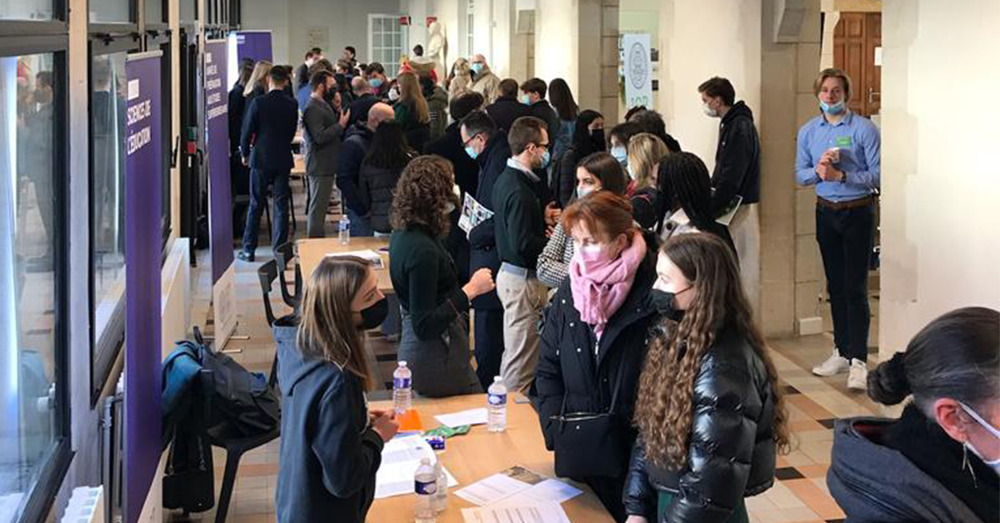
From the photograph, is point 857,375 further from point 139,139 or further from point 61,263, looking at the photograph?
point 61,263

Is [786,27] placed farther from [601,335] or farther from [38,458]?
[38,458]

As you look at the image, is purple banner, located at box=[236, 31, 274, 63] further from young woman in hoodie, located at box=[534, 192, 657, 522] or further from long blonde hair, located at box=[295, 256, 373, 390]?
long blonde hair, located at box=[295, 256, 373, 390]

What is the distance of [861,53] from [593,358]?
12.5m

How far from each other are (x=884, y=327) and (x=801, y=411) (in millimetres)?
813

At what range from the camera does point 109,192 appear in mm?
6293

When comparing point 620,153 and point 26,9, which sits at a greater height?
point 26,9

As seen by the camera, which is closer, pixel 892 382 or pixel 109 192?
pixel 892 382

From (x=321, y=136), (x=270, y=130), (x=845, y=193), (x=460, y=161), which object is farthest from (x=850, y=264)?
(x=270, y=130)

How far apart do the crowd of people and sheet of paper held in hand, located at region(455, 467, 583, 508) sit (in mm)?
73

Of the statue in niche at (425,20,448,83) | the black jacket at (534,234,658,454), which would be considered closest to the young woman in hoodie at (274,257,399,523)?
the black jacket at (534,234,658,454)

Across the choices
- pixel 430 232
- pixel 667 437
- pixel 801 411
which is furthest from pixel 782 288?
pixel 667 437

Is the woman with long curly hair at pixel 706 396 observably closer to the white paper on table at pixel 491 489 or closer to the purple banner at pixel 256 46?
the white paper on table at pixel 491 489

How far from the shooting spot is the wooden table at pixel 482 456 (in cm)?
332

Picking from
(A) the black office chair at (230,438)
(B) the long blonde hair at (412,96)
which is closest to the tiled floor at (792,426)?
(A) the black office chair at (230,438)
